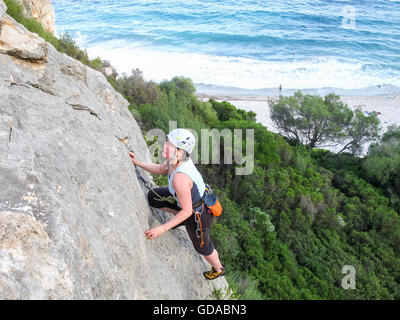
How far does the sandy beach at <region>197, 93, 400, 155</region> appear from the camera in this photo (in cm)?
2595

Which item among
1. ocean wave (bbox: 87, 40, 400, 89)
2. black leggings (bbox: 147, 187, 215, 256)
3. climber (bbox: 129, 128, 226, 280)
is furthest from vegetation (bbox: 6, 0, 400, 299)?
ocean wave (bbox: 87, 40, 400, 89)

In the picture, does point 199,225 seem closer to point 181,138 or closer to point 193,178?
point 193,178

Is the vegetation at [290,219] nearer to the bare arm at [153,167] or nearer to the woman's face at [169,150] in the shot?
the bare arm at [153,167]

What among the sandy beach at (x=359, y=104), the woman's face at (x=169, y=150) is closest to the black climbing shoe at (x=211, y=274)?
the woman's face at (x=169, y=150)

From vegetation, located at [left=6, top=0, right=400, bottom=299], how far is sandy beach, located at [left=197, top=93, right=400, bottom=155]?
1121cm

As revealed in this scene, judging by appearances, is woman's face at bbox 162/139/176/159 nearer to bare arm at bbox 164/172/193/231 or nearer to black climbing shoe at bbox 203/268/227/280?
bare arm at bbox 164/172/193/231

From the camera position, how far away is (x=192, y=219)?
3.25 m

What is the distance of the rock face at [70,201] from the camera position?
1668mm

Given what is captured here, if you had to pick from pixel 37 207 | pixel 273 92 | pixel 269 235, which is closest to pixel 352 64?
pixel 273 92

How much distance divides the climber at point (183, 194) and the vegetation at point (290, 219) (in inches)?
38.1

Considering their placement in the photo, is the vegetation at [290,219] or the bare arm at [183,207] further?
the vegetation at [290,219]

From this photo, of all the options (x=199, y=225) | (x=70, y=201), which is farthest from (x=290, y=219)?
(x=70, y=201)

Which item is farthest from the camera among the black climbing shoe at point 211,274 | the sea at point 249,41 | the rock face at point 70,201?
the sea at point 249,41
